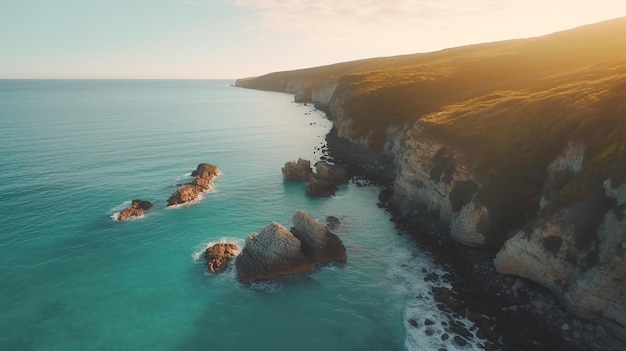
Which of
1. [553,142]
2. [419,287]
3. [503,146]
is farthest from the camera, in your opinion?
[503,146]

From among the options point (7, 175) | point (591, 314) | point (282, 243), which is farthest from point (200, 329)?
A: point (7, 175)

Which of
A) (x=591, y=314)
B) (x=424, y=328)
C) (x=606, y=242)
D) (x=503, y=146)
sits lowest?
(x=424, y=328)

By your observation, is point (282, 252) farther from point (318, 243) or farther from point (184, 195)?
point (184, 195)

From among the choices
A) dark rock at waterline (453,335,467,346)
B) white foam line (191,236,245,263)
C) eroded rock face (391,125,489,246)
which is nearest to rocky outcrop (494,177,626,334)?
eroded rock face (391,125,489,246)

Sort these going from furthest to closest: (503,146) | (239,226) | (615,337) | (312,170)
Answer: (312,170) < (239,226) < (503,146) < (615,337)

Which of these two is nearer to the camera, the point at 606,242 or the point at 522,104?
the point at 606,242

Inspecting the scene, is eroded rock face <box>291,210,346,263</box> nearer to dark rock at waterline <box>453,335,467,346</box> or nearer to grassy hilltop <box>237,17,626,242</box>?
dark rock at waterline <box>453,335,467,346</box>

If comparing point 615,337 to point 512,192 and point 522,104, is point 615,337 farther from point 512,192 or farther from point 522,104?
point 522,104

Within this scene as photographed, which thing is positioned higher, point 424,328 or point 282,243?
point 282,243
